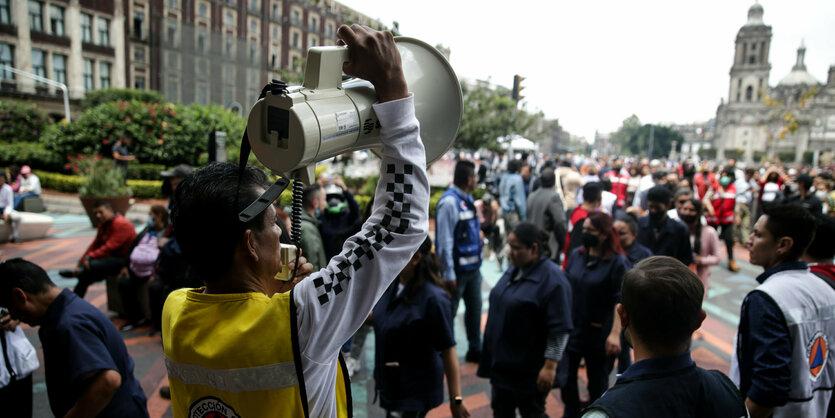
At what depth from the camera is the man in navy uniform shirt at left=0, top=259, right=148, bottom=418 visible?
216cm

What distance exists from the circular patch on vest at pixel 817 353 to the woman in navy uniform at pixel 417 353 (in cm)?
174

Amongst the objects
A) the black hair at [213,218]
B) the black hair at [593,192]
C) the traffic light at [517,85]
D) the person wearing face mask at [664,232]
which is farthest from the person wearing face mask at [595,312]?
the traffic light at [517,85]

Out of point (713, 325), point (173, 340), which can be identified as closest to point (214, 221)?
point (173, 340)

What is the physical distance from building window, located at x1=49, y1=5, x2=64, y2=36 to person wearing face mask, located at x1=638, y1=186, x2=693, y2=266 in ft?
116

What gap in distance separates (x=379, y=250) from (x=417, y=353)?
198 centimetres

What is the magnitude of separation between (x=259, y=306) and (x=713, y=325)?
6.60 m

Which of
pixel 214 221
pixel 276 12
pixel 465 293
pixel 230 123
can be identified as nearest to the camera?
pixel 214 221

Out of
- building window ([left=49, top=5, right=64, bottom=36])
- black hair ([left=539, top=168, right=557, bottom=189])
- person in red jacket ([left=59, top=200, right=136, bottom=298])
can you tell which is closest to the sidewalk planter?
person in red jacket ([left=59, top=200, right=136, bottom=298])

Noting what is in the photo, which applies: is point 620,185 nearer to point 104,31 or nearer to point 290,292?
point 290,292

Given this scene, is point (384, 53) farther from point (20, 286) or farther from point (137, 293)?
point (137, 293)

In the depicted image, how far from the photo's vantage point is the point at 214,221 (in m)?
1.17

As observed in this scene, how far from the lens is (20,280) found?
2.44m

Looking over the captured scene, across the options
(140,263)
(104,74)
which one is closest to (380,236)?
(140,263)

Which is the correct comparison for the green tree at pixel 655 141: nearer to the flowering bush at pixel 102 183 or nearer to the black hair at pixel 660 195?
the flowering bush at pixel 102 183
